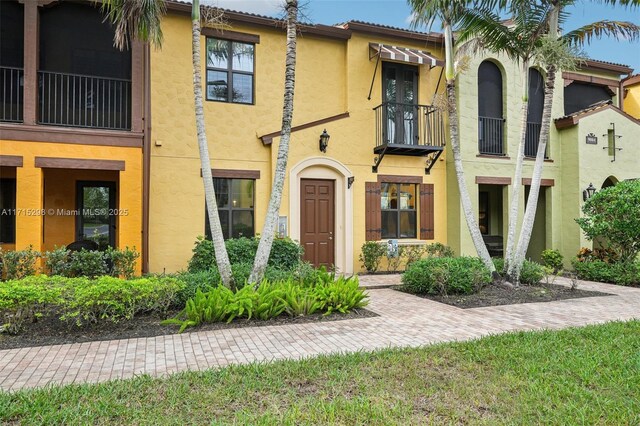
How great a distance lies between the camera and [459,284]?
8.44 metres

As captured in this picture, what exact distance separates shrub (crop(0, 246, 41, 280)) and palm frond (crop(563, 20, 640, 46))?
12.3 metres

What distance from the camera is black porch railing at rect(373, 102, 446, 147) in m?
12.0

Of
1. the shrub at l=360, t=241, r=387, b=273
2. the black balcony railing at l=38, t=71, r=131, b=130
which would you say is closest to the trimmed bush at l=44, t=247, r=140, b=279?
the black balcony railing at l=38, t=71, r=131, b=130

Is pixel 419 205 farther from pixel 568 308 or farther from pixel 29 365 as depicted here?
pixel 29 365

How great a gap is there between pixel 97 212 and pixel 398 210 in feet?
27.5

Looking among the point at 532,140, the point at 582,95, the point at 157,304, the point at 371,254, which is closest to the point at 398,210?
the point at 371,254

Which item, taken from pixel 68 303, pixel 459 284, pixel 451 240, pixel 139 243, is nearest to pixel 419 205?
pixel 451 240

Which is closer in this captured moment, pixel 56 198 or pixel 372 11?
pixel 56 198

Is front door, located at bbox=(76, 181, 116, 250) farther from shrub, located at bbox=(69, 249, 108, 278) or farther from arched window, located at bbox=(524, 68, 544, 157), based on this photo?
arched window, located at bbox=(524, 68, 544, 157)

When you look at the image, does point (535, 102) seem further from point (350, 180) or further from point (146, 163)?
point (146, 163)

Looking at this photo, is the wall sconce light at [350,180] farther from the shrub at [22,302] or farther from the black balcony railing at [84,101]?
the shrub at [22,302]

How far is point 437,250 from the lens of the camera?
1225 cm

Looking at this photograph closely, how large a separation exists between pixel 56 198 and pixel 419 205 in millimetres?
9943

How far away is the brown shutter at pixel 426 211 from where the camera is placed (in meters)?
12.5
